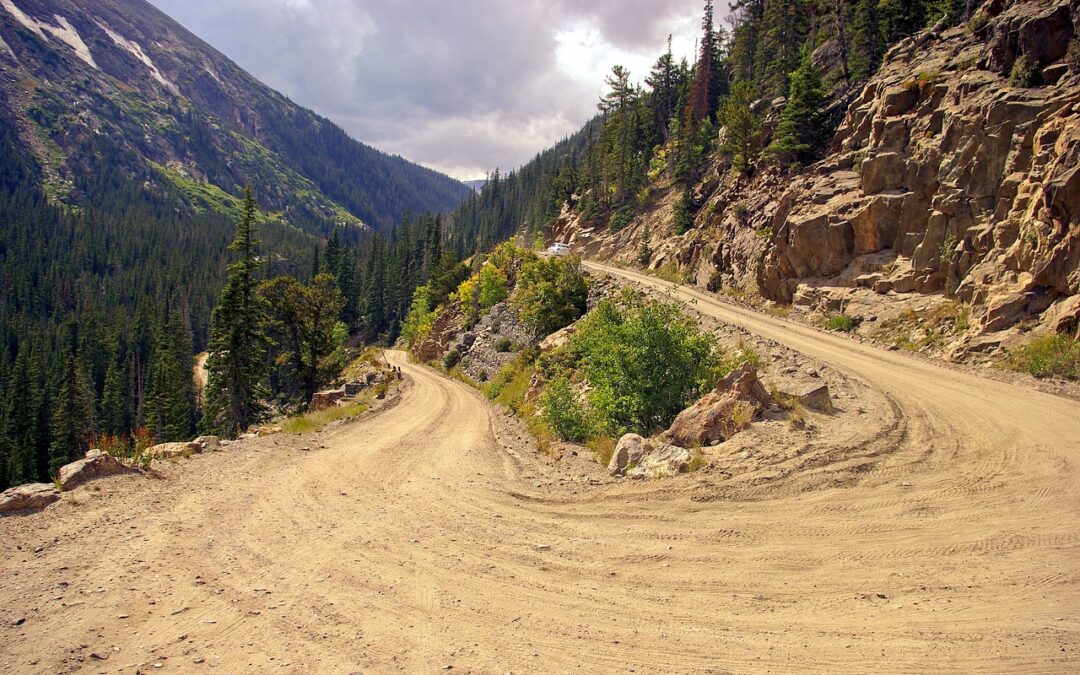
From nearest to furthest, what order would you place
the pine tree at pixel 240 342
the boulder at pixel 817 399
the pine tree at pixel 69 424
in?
the boulder at pixel 817 399, the pine tree at pixel 240 342, the pine tree at pixel 69 424

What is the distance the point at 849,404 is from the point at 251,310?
82.2 feet

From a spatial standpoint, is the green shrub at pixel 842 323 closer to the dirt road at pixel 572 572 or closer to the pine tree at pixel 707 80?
the dirt road at pixel 572 572

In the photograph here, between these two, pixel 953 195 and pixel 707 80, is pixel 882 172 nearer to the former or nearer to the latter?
pixel 953 195

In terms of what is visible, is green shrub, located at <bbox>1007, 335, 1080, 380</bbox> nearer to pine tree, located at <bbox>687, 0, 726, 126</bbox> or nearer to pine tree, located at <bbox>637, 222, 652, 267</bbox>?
pine tree, located at <bbox>637, 222, 652, 267</bbox>

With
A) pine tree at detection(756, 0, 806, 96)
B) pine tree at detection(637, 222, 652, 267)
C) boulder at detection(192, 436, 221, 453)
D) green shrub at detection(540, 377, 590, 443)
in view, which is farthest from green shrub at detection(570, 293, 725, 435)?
pine tree at detection(756, 0, 806, 96)

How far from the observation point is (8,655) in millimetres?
4910

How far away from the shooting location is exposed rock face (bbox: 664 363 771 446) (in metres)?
9.99

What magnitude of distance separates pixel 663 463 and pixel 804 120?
31149 mm

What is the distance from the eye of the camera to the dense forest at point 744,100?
3312 centimetres

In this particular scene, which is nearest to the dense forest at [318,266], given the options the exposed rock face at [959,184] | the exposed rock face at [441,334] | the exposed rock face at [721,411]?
the exposed rock face at [959,184]

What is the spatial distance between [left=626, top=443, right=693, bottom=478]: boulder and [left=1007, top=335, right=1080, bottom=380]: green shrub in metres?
11.4

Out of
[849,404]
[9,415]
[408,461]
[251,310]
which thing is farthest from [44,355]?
[849,404]

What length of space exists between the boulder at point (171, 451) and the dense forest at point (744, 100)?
109 ft

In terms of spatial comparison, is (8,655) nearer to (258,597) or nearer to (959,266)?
(258,597)
